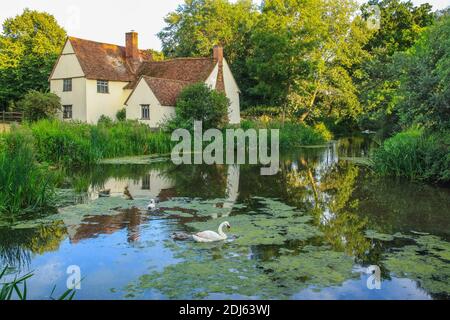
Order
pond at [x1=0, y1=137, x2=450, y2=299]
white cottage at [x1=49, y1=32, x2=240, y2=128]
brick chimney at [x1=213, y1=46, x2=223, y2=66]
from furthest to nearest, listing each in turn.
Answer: brick chimney at [x1=213, y1=46, x2=223, y2=66], white cottage at [x1=49, y1=32, x2=240, y2=128], pond at [x1=0, y1=137, x2=450, y2=299]

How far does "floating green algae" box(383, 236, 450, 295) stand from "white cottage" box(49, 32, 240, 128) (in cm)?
3088

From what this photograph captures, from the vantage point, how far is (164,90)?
120ft

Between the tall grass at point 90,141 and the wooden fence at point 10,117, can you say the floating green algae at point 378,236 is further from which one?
the wooden fence at point 10,117

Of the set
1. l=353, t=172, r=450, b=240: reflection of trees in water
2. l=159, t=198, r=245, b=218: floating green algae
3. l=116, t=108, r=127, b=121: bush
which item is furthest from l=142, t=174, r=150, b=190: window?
l=116, t=108, r=127, b=121: bush

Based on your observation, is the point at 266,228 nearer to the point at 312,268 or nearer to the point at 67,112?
the point at 312,268

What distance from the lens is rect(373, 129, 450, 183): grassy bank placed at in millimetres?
15023

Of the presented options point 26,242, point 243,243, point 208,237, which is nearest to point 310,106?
point 243,243

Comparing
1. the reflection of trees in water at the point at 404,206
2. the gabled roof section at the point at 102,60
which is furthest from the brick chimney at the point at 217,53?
the reflection of trees in water at the point at 404,206

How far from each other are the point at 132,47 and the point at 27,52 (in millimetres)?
17948

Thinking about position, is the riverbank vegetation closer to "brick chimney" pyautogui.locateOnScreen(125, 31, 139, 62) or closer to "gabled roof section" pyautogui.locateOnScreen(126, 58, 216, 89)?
"gabled roof section" pyautogui.locateOnScreen(126, 58, 216, 89)

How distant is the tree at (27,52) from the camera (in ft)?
151

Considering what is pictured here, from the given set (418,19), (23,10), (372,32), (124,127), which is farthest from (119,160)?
(23,10)

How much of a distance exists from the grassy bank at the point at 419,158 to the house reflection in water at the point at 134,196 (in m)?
5.87

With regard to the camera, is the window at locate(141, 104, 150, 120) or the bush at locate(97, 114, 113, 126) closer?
the bush at locate(97, 114, 113, 126)
